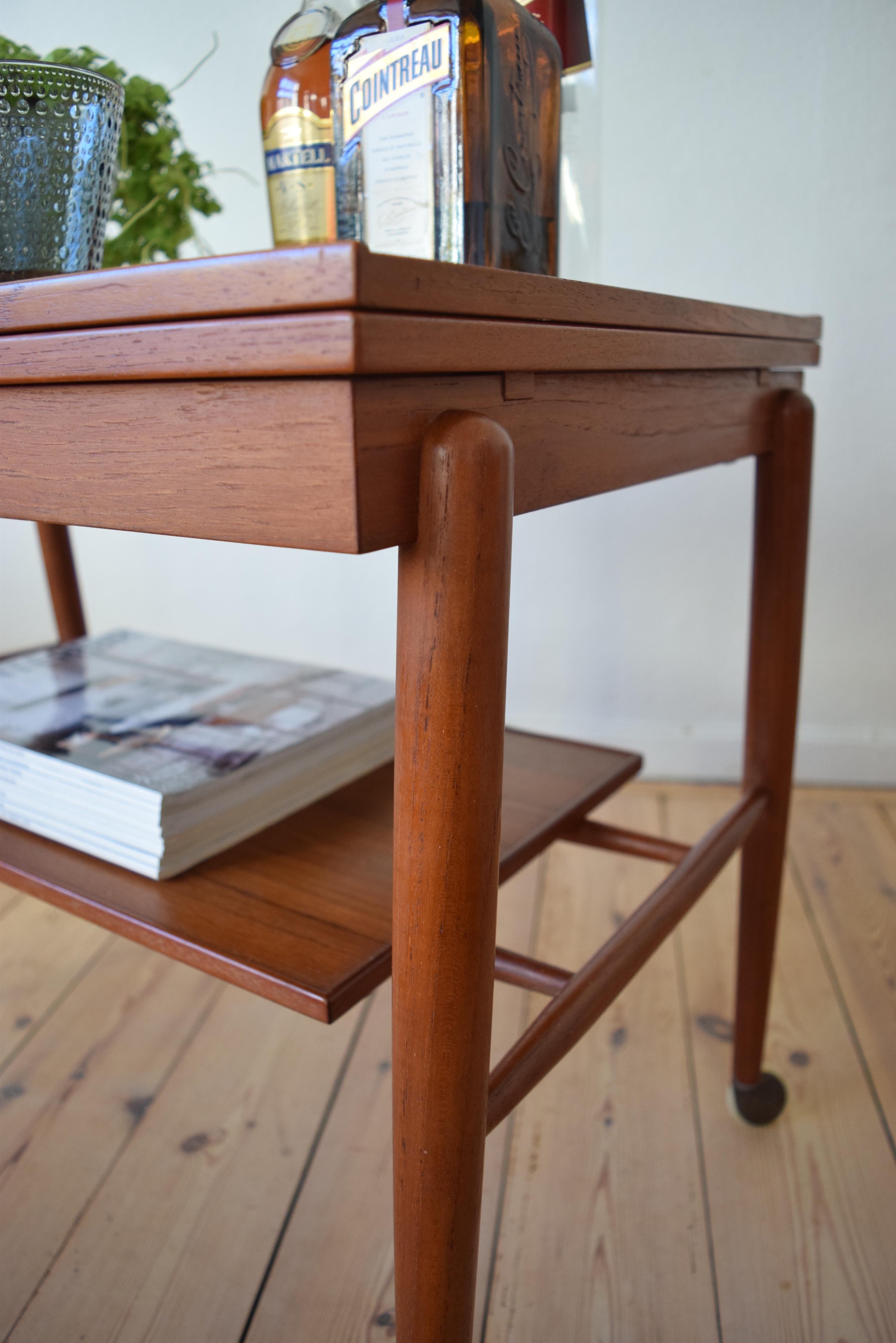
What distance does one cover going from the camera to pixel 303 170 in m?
0.63

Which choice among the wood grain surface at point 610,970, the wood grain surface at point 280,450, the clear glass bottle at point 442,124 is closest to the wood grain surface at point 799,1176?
the wood grain surface at point 610,970

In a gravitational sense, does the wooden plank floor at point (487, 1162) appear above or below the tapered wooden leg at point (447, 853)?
below

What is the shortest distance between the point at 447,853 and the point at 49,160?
0.40 m

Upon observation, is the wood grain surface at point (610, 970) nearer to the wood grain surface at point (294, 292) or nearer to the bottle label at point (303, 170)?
the wood grain surface at point (294, 292)

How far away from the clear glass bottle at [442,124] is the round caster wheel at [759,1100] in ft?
2.35

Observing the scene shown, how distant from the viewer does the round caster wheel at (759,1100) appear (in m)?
0.87

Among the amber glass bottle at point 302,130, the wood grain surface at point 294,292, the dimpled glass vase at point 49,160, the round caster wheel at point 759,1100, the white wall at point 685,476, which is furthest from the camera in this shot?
the white wall at point 685,476

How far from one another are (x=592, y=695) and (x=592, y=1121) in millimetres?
838

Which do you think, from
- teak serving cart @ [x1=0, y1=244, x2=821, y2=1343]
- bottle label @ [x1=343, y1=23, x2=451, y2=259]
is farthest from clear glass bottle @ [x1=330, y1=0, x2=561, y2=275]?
teak serving cart @ [x1=0, y1=244, x2=821, y2=1343]

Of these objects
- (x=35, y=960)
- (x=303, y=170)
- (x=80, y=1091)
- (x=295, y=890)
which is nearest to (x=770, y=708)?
(x=295, y=890)

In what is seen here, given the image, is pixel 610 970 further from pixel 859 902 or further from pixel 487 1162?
pixel 859 902

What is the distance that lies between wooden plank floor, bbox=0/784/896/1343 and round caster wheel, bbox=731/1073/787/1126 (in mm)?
12

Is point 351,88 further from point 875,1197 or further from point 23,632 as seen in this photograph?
point 23,632

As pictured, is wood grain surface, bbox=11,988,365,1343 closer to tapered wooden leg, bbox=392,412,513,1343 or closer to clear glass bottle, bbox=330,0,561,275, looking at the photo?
tapered wooden leg, bbox=392,412,513,1343
